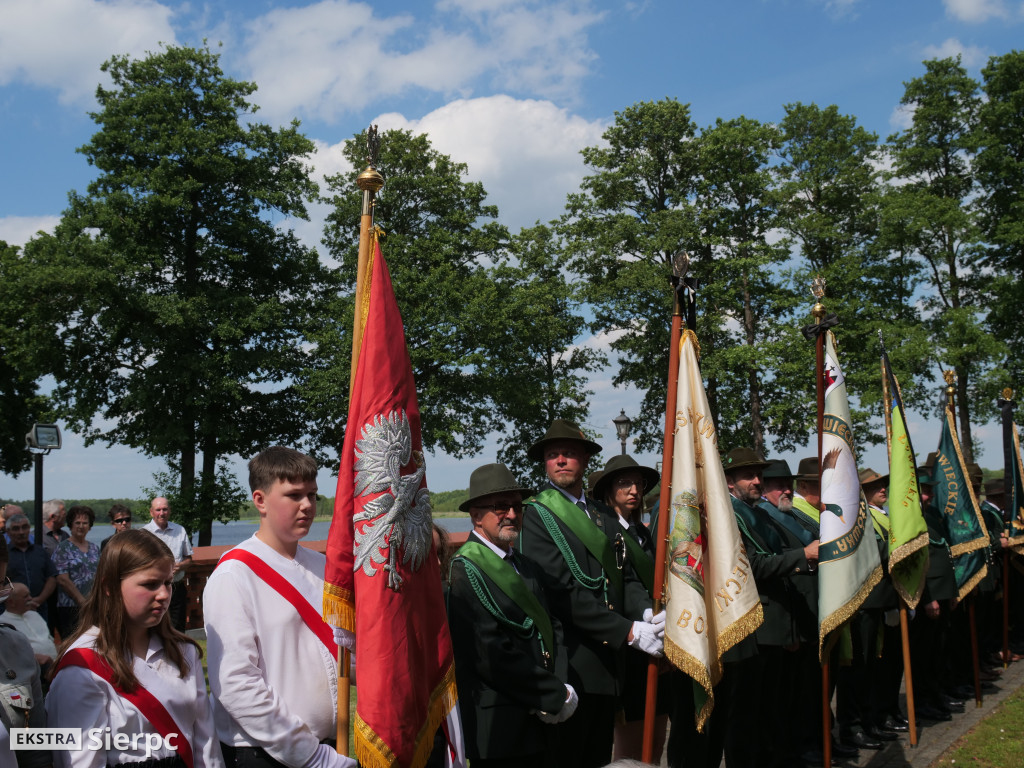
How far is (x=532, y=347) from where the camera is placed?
31859 millimetres

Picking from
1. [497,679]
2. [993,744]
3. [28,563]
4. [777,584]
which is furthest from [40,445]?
[993,744]

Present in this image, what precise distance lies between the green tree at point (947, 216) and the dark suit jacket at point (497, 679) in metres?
27.6

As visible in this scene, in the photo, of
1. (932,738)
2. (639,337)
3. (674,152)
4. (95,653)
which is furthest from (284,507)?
(674,152)

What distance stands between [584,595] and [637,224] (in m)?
27.7

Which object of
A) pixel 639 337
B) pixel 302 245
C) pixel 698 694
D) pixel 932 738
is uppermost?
pixel 302 245

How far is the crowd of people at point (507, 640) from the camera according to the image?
10.2ft

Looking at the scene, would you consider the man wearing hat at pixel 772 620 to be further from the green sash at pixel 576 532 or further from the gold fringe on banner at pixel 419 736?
the gold fringe on banner at pixel 419 736

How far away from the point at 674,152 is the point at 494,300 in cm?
957

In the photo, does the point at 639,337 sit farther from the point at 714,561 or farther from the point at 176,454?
the point at 714,561

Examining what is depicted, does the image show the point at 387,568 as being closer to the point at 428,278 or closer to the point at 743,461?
the point at 743,461

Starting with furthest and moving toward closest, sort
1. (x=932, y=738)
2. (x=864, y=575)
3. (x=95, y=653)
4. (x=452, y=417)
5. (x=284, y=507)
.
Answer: (x=452, y=417)
(x=932, y=738)
(x=864, y=575)
(x=284, y=507)
(x=95, y=653)

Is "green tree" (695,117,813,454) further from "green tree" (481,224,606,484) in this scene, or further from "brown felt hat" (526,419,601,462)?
"brown felt hat" (526,419,601,462)

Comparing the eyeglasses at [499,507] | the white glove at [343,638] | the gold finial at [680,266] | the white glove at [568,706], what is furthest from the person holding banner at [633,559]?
the white glove at [343,638]

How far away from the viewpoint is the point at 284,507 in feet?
11.7
